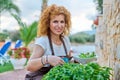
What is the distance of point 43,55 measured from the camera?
1.94 metres

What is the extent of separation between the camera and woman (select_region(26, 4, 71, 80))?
1.90 metres

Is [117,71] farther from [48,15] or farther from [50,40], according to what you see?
[48,15]

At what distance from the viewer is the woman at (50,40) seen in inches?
74.8

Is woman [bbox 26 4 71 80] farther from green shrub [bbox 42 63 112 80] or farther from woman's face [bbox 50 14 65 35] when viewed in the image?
green shrub [bbox 42 63 112 80]

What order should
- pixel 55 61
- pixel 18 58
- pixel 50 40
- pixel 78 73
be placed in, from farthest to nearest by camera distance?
pixel 18 58, pixel 50 40, pixel 55 61, pixel 78 73

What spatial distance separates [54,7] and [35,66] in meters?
0.45

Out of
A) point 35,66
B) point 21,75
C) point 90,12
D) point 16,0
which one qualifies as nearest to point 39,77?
point 35,66

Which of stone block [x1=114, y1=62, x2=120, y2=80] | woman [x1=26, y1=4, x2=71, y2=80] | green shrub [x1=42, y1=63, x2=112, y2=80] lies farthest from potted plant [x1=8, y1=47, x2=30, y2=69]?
green shrub [x1=42, y1=63, x2=112, y2=80]

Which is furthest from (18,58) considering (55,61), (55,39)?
(55,61)

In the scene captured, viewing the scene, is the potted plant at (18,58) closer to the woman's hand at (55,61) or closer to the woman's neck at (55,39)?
the woman's neck at (55,39)

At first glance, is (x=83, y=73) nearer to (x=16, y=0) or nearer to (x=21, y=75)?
(x=21, y=75)

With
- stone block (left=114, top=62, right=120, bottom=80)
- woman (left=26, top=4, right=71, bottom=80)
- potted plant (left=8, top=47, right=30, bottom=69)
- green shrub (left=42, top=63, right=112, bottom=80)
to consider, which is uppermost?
woman (left=26, top=4, right=71, bottom=80)

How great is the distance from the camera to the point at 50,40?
1.99 meters

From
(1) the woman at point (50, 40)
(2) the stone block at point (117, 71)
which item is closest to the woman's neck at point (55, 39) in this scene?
(1) the woman at point (50, 40)
